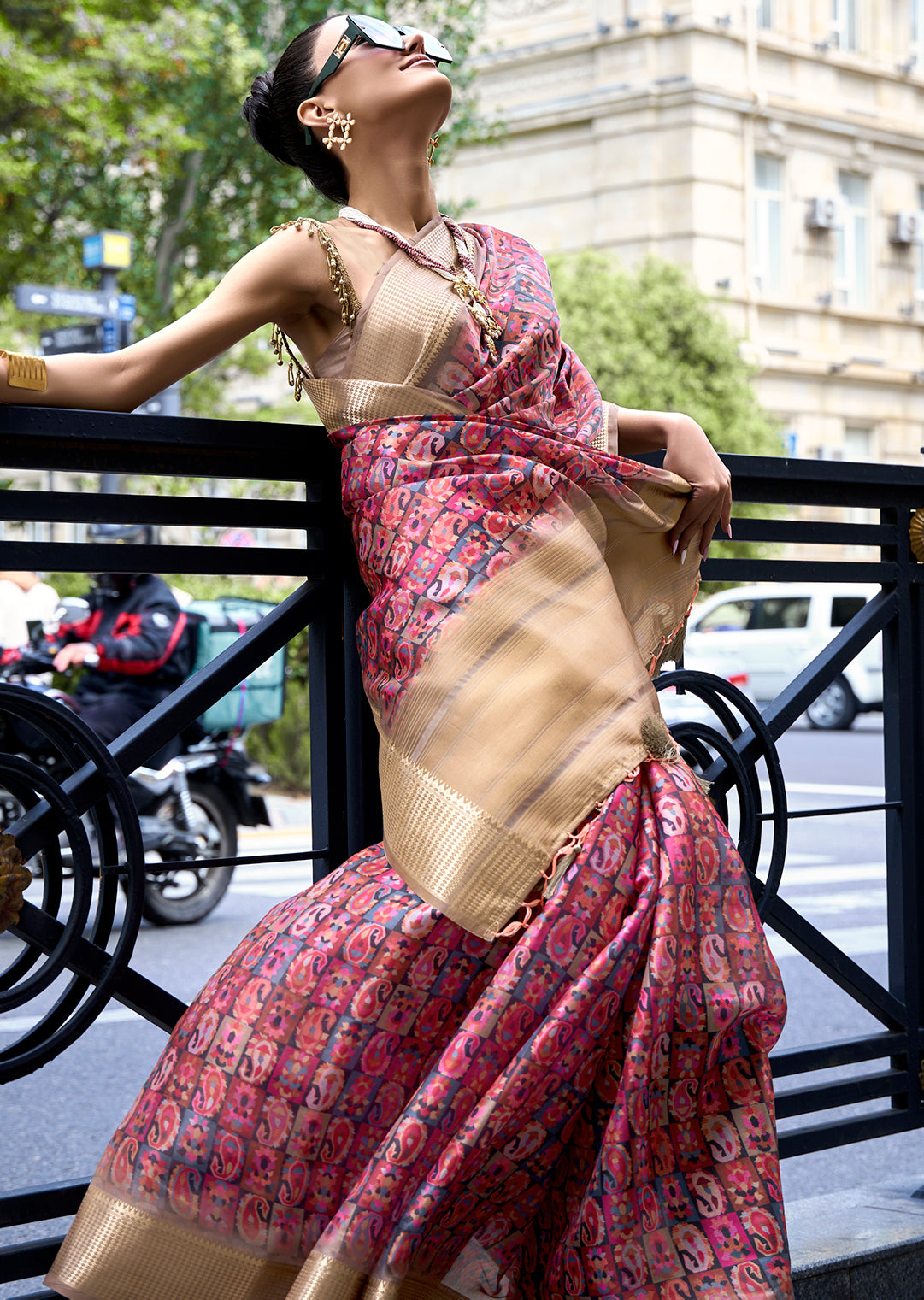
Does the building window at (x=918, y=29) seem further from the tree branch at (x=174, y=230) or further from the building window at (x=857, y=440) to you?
the tree branch at (x=174, y=230)

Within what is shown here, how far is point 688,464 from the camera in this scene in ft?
7.39

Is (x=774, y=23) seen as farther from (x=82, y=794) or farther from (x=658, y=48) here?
(x=82, y=794)

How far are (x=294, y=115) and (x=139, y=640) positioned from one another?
4746mm

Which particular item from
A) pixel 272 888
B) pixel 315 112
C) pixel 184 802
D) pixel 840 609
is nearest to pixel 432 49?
pixel 315 112

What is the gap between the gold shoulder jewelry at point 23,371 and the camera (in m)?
1.93

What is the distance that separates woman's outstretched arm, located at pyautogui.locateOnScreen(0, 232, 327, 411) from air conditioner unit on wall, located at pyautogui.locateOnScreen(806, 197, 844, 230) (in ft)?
81.7

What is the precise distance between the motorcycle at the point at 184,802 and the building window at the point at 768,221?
1937 centimetres

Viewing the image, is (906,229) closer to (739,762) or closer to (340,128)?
(739,762)

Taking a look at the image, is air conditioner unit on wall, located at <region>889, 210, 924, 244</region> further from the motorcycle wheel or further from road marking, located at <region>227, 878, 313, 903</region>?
the motorcycle wheel

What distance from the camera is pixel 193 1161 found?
1831mm

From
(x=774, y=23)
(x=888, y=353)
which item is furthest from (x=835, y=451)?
(x=774, y=23)

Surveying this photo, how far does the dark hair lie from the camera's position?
2.19 m

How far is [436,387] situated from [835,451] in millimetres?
24555

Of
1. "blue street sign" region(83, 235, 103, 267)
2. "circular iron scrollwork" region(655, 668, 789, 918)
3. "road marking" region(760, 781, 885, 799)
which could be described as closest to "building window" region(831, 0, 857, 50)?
"road marking" region(760, 781, 885, 799)
